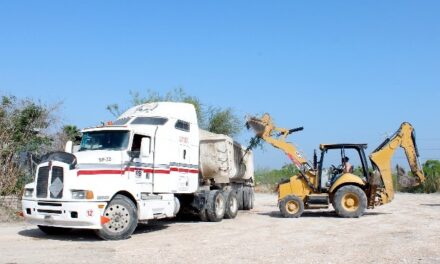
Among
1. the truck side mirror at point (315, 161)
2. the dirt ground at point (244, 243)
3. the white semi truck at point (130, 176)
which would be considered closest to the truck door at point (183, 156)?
the white semi truck at point (130, 176)

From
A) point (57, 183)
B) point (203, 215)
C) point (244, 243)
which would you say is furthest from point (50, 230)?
point (244, 243)

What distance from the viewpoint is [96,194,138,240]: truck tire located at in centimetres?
1262

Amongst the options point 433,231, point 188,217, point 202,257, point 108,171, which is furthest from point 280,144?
point 202,257

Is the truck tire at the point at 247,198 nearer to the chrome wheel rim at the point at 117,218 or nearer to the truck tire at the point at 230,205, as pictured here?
the truck tire at the point at 230,205

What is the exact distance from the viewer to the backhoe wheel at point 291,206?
18641mm

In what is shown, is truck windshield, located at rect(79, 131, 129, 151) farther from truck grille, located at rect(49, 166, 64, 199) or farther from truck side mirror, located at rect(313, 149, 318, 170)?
truck side mirror, located at rect(313, 149, 318, 170)

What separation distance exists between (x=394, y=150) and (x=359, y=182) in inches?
79.6

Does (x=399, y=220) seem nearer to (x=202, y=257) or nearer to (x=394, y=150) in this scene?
(x=394, y=150)

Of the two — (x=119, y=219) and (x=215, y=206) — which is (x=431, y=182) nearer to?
(x=215, y=206)

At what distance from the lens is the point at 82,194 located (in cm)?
1227

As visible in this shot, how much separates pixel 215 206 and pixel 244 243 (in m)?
5.29

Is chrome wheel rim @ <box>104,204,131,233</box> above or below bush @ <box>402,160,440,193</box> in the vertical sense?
below

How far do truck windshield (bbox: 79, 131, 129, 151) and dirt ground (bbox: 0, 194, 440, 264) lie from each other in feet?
7.70

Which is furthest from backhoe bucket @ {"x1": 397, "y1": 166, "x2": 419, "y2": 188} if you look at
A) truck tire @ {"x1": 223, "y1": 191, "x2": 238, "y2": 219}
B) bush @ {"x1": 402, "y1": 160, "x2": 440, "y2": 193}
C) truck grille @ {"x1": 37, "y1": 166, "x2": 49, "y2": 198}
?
bush @ {"x1": 402, "y1": 160, "x2": 440, "y2": 193}
